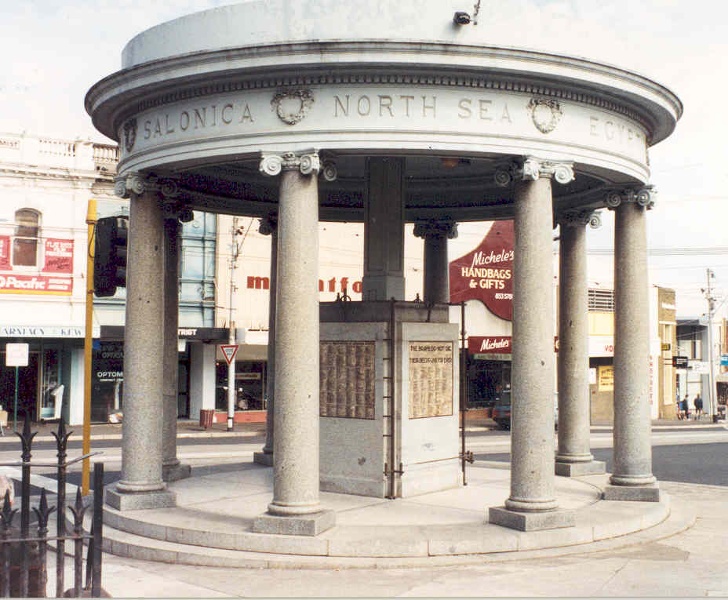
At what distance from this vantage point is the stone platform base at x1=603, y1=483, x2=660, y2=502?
1400 centimetres

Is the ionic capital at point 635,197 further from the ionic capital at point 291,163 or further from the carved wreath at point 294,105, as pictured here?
the carved wreath at point 294,105

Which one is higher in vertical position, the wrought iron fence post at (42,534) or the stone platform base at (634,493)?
the wrought iron fence post at (42,534)

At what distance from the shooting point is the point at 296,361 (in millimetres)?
11219

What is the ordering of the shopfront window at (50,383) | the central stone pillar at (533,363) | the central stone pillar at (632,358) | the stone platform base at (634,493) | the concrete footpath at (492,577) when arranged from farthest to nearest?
the shopfront window at (50,383) → the central stone pillar at (632,358) → the stone platform base at (634,493) → the central stone pillar at (533,363) → the concrete footpath at (492,577)

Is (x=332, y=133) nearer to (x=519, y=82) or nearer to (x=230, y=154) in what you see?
(x=230, y=154)

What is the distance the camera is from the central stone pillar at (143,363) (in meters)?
13.0

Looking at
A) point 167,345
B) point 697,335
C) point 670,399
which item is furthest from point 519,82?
point 697,335

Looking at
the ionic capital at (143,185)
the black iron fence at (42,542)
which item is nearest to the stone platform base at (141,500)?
the ionic capital at (143,185)

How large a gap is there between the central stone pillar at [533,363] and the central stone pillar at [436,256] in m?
6.33

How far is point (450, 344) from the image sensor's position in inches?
599

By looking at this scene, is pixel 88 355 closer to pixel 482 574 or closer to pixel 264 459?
pixel 264 459

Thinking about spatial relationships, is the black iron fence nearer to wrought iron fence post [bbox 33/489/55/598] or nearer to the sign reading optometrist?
wrought iron fence post [bbox 33/489/55/598]

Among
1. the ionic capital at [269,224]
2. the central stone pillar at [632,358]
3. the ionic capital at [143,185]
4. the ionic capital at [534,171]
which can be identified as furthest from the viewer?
the ionic capital at [269,224]

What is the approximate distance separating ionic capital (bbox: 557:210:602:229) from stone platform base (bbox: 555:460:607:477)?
449cm
